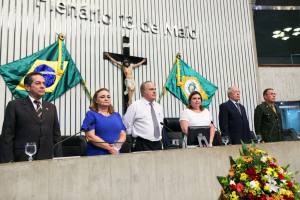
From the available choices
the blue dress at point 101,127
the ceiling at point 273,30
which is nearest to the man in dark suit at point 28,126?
the blue dress at point 101,127

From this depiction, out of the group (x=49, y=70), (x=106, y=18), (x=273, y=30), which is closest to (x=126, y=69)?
(x=106, y=18)

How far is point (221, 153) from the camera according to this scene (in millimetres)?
1788

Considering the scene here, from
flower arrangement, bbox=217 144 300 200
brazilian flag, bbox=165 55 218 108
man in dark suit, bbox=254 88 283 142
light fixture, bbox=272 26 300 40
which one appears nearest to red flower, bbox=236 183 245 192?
flower arrangement, bbox=217 144 300 200

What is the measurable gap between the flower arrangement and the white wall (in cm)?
350

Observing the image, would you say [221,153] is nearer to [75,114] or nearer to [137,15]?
[75,114]

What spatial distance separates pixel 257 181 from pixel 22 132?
1532 millimetres

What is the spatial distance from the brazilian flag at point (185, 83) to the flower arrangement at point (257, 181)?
4.15 metres

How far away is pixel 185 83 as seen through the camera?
5480 mm

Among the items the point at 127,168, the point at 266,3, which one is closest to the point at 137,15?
the point at 266,3

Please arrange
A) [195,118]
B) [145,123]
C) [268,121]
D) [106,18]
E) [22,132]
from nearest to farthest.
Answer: [22,132], [145,123], [195,118], [268,121], [106,18]

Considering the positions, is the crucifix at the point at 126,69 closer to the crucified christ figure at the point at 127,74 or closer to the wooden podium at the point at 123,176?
the crucified christ figure at the point at 127,74

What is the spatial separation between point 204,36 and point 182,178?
15.4ft

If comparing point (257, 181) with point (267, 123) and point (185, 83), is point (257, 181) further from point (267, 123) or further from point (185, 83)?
point (185, 83)

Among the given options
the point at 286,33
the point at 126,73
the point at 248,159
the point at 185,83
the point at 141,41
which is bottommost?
the point at 248,159
